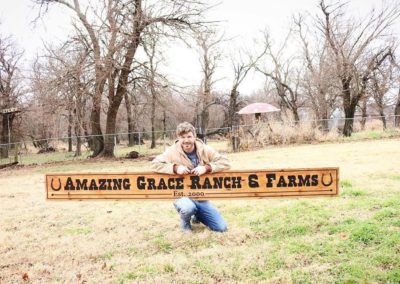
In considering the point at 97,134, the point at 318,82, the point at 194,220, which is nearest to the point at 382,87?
the point at 318,82

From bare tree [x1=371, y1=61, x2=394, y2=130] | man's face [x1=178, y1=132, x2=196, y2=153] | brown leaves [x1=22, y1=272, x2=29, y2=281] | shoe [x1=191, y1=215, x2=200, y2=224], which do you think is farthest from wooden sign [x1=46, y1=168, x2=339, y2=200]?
bare tree [x1=371, y1=61, x2=394, y2=130]

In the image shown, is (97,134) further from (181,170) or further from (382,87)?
(382,87)

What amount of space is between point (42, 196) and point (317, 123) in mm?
17212

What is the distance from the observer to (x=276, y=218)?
18.2 feet

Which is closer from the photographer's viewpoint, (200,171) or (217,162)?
(200,171)

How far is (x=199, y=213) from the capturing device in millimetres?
5371

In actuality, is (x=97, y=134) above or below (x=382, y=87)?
below

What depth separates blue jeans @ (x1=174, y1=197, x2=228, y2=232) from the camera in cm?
505

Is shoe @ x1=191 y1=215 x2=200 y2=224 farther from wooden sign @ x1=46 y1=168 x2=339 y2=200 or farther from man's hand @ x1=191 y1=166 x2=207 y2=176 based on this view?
man's hand @ x1=191 y1=166 x2=207 y2=176

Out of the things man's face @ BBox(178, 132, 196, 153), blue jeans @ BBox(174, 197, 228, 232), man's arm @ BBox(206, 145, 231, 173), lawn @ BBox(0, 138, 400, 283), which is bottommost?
lawn @ BBox(0, 138, 400, 283)

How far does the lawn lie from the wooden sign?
615mm

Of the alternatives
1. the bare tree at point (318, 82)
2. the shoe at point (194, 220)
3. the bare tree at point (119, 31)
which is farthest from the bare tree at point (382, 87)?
the shoe at point (194, 220)

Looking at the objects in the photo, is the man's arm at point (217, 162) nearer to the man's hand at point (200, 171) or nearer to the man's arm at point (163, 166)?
the man's hand at point (200, 171)

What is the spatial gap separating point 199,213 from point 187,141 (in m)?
1.08
